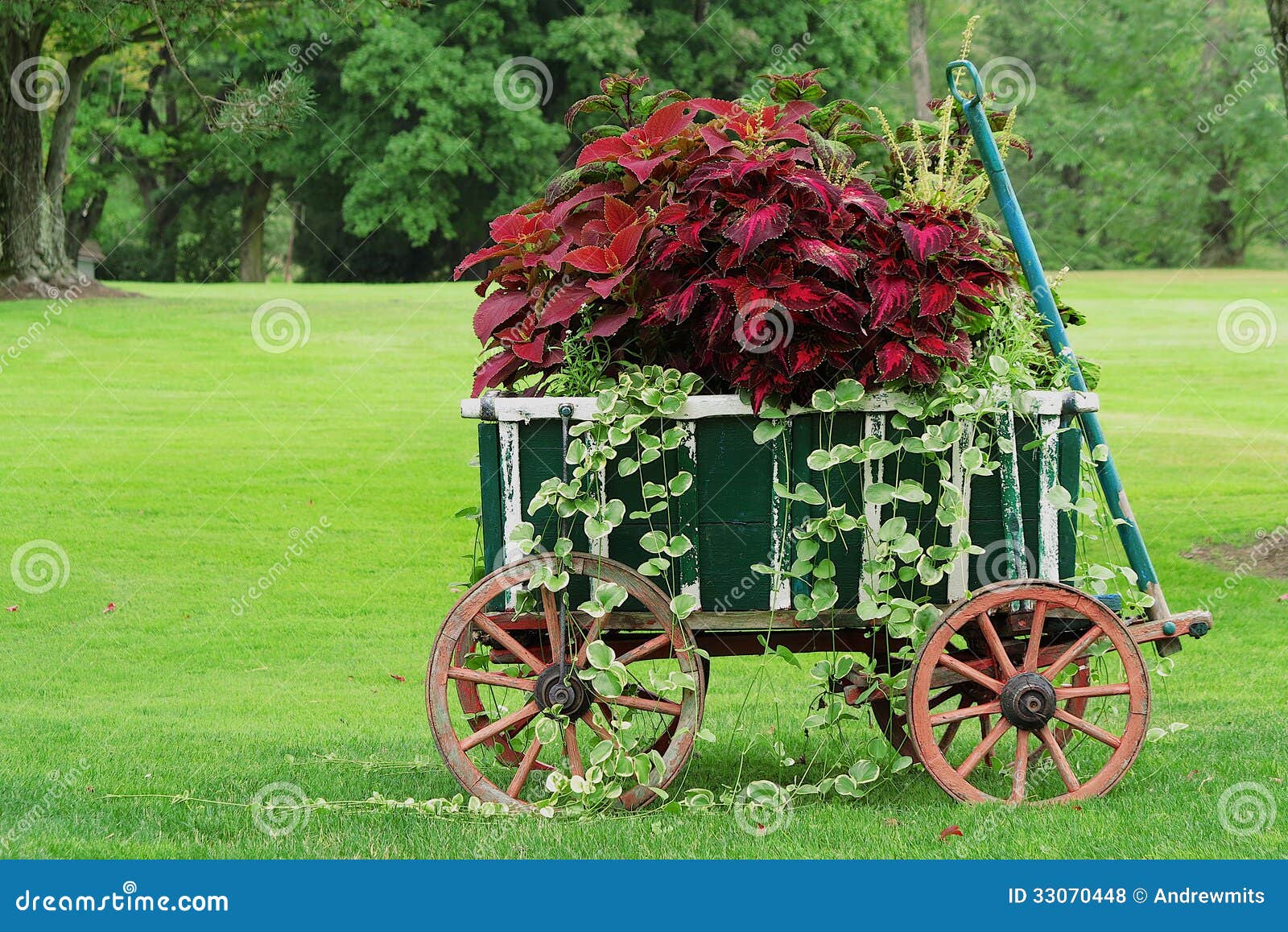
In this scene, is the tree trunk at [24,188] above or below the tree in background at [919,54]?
below

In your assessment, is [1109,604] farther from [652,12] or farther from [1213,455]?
[652,12]

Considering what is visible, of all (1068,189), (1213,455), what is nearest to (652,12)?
(1068,189)

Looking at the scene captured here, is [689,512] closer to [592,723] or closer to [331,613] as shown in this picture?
[592,723]

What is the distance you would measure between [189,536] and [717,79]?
23.1m

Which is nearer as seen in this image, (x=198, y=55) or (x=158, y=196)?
(x=198, y=55)

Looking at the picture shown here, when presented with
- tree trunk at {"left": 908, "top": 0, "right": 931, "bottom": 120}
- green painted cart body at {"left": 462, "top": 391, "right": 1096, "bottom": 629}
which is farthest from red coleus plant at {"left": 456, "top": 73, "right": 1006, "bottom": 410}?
tree trunk at {"left": 908, "top": 0, "right": 931, "bottom": 120}

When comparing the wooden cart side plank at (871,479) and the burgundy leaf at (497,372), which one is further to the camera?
the burgundy leaf at (497,372)

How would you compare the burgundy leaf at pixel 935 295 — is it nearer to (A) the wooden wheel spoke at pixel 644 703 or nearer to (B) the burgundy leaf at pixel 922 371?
(B) the burgundy leaf at pixel 922 371

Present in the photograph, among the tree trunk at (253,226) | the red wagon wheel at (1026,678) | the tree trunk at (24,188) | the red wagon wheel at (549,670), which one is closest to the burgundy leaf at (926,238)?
the red wagon wheel at (1026,678)

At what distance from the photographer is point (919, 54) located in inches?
1275

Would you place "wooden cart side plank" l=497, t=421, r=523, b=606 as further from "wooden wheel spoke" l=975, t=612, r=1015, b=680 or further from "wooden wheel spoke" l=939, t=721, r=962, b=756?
"wooden wheel spoke" l=939, t=721, r=962, b=756

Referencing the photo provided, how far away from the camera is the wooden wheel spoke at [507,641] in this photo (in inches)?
137

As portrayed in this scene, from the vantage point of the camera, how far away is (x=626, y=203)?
3508 mm

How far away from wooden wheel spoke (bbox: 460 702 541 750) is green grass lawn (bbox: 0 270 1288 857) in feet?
0.65
